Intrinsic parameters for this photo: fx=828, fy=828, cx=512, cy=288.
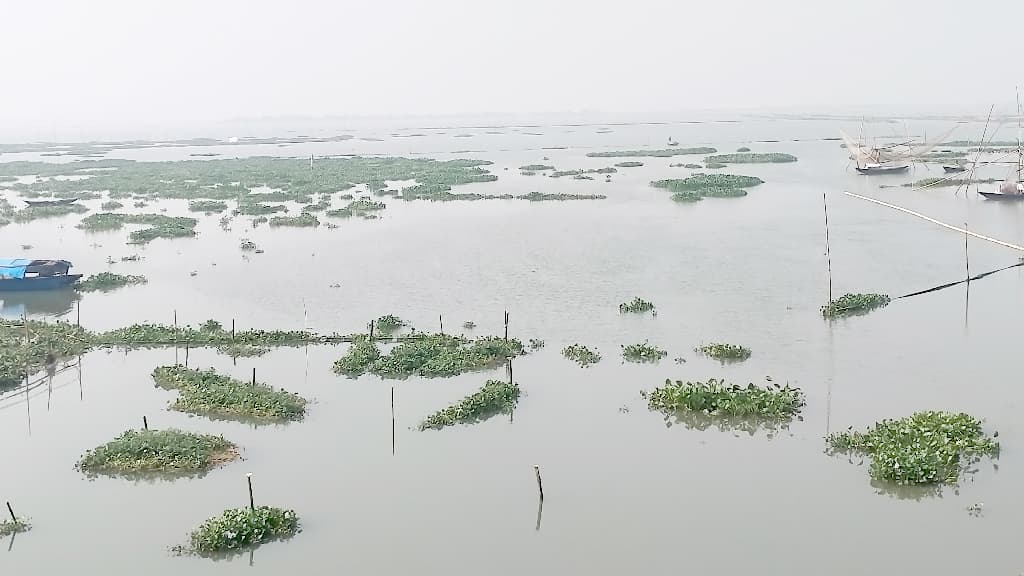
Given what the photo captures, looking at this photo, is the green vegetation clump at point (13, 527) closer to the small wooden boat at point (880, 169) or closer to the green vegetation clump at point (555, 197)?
the green vegetation clump at point (555, 197)

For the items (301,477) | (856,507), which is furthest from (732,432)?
(301,477)

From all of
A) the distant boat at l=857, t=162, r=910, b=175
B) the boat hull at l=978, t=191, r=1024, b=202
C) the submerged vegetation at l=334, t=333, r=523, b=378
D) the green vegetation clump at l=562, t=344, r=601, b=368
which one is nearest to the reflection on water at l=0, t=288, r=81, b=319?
the submerged vegetation at l=334, t=333, r=523, b=378

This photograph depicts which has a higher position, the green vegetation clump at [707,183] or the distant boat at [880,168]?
the distant boat at [880,168]

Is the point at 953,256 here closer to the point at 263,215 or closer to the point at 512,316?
the point at 512,316

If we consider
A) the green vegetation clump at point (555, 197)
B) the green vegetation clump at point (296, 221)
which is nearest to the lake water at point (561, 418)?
the green vegetation clump at point (296, 221)

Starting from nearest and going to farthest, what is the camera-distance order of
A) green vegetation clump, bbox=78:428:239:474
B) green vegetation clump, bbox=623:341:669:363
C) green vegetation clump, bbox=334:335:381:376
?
1. green vegetation clump, bbox=78:428:239:474
2. green vegetation clump, bbox=334:335:381:376
3. green vegetation clump, bbox=623:341:669:363

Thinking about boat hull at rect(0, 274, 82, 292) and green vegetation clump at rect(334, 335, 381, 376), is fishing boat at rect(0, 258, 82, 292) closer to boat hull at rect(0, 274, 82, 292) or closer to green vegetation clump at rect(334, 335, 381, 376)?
boat hull at rect(0, 274, 82, 292)
